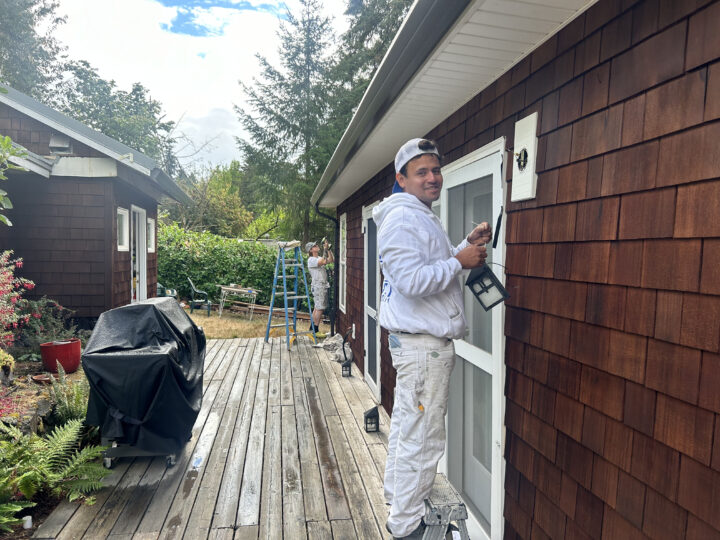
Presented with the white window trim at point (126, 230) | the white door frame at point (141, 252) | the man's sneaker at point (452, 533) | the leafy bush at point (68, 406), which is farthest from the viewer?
the white door frame at point (141, 252)

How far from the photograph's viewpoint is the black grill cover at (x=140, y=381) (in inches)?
112

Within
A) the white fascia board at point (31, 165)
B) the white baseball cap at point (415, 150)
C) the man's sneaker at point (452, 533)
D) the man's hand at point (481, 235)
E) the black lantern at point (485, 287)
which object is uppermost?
the white fascia board at point (31, 165)

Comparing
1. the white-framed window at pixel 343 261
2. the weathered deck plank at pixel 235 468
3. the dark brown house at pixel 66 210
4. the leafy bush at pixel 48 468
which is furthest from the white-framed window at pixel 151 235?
the leafy bush at pixel 48 468

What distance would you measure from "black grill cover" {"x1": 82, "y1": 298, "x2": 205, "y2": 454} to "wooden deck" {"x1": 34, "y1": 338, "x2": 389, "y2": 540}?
314 millimetres

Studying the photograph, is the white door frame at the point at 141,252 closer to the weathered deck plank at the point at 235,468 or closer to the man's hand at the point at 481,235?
the weathered deck plank at the point at 235,468

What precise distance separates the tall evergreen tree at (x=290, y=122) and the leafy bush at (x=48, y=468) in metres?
13.4

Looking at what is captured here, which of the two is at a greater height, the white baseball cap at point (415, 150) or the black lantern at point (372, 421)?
the white baseball cap at point (415, 150)

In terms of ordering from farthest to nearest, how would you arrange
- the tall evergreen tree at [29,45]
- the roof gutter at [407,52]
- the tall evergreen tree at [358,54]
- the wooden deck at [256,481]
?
the tall evergreen tree at [29,45]
the tall evergreen tree at [358,54]
the wooden deck at [256,481]
the roof gutter at [407,52]

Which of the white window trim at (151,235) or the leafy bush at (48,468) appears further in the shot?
the white window trim at (151,235)

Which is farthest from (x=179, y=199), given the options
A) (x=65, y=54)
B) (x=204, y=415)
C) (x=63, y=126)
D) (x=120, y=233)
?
→ (x=65, y=54)

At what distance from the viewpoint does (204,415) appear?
416cm

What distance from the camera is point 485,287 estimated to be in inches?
70.4

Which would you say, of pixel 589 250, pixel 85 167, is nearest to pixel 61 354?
pixel 85 167

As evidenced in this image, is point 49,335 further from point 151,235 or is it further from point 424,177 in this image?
point 424,177
